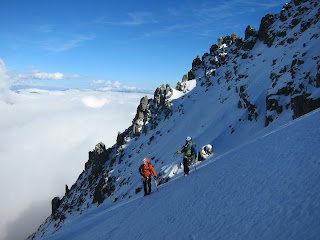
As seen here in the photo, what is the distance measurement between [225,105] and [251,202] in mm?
44573

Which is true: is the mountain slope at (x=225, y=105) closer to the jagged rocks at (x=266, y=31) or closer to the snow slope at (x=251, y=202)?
the jagged rocks at (x=266, y=31)

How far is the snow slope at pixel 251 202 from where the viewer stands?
20.5ft

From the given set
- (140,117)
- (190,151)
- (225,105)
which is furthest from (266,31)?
(190,151)

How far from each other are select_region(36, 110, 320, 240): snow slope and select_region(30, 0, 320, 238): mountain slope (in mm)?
471

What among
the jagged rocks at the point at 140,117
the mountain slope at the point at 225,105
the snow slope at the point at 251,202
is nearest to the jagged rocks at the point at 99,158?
the mountain slope at the point at 225,105

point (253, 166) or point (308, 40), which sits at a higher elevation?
point (308, 40)

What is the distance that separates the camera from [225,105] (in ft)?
168

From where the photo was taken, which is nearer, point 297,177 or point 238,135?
point 297,177

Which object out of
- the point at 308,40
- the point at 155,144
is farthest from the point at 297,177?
the point at 155,144

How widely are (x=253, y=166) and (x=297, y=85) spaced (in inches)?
970

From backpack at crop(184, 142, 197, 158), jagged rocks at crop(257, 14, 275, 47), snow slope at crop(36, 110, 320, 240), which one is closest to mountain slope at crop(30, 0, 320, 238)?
jagged rocks at crop(257, 14, 275, 47)

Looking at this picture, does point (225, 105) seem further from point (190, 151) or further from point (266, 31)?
point (190, 151)

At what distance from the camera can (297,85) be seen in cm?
3172

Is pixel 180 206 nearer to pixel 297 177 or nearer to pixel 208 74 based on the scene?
pixel 297 177
